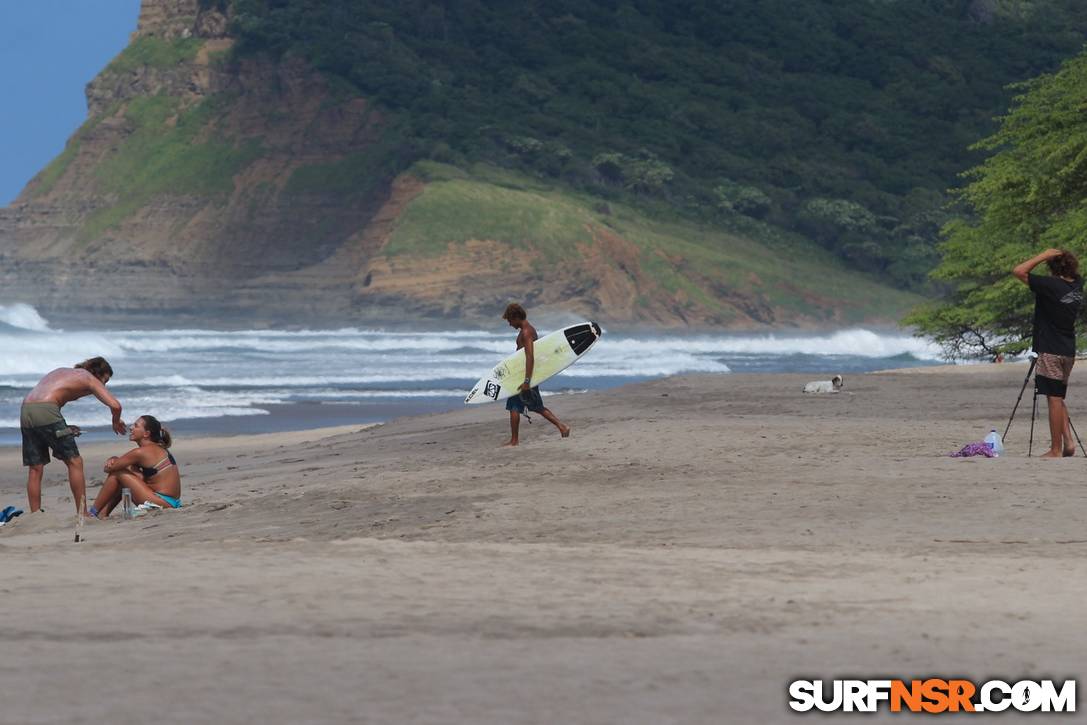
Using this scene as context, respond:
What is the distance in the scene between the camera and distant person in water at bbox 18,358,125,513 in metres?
12.2

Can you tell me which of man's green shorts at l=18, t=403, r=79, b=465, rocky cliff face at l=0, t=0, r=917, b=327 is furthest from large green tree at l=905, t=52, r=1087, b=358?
rocky cliff face at l=0, t=0, r=917, b=327

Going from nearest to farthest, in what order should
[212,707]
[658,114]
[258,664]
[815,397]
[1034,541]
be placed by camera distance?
[212,707] < [258,664] < [1034,541] < [815,397] < [658,114]

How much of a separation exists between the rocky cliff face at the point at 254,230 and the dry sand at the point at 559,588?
9905 cm

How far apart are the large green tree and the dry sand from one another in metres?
19.0

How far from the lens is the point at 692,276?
12075cm

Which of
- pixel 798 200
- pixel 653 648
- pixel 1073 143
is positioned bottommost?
pixel 653 648

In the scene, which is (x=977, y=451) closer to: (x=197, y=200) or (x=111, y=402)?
(x=111, y=402)

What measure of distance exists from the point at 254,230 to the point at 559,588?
404 ft

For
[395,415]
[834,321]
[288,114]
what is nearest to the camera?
[395,415]

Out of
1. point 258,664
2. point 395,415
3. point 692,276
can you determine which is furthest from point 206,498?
point 692,276

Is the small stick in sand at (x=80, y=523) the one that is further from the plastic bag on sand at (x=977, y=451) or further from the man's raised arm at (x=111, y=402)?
the plastic bag on sand at (x=977, y=451)

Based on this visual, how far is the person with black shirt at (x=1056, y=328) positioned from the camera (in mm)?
11914

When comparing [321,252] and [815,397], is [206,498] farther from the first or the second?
[321,252]

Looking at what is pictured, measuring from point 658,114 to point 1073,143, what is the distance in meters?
122
